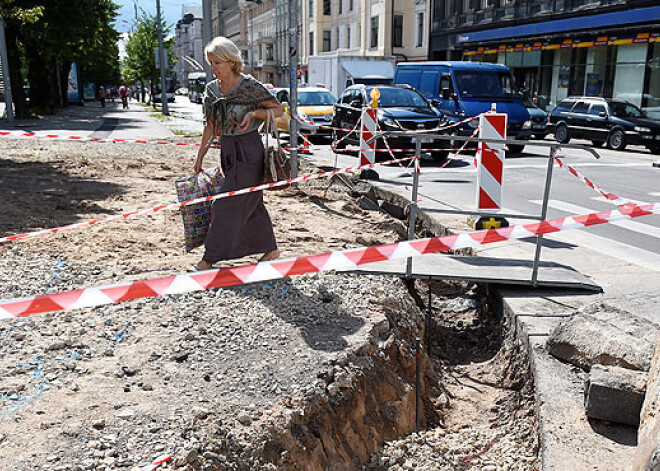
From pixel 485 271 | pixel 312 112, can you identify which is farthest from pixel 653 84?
pixel 485 271

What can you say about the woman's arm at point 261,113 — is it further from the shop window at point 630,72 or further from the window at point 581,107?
the shop window at point 630,72

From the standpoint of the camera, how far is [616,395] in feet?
10.9

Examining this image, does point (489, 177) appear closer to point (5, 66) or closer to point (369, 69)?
point (5, 66)

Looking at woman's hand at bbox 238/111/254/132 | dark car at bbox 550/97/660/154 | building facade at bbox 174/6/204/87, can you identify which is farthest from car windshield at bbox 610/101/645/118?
building facade at bbox 174/6/204/87

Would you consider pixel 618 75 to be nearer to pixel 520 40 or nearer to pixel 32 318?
pixel 520 40

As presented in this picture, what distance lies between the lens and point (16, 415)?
123 inches

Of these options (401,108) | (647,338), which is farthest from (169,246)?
(401,108)

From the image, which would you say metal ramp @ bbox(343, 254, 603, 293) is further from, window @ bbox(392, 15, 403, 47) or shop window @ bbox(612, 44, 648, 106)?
window @ bbox(392, 15, 403, 47)

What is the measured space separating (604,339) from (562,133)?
20.9 m

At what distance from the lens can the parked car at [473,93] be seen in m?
17.9

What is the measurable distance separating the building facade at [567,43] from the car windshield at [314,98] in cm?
1332

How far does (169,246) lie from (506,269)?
3.37 m

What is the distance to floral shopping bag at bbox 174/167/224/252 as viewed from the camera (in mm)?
5105

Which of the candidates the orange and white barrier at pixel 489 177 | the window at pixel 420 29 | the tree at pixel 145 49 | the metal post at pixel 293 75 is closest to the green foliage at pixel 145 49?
the tree at pixel 145 49
